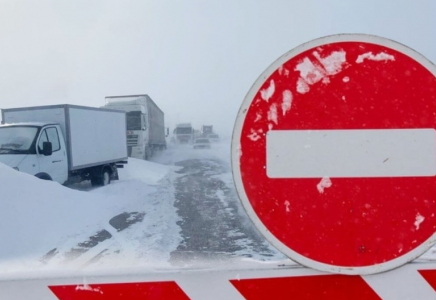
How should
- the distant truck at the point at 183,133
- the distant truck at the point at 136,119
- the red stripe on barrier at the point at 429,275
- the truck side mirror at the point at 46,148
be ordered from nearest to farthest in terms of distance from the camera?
the red stripe on barrier at the point at 429,275
the truck side mirror at the point at 46,148
the distant truck at the point at 136,119
the distant truck at the point at 183,133

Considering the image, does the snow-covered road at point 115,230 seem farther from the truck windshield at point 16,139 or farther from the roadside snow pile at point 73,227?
the truck windshield at point 16,139

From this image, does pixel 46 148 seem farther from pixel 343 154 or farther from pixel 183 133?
pixel 183 133

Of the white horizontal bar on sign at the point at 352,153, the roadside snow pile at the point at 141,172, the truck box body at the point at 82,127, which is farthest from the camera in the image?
the roadside snow pile at the point at 141,172

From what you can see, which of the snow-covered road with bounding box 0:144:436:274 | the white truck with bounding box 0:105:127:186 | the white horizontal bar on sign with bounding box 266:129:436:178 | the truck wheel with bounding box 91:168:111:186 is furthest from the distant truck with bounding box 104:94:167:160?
the white horizontal bar on sign with bounding box 266:129:436:178

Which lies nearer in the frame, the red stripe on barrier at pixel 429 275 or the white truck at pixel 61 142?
the red stripe on barrier at pixel 429 275

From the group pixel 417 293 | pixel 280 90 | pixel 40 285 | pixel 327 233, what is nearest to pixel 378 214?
pixel 327 233

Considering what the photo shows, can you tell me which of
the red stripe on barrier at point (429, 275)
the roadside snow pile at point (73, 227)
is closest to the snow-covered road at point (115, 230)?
the roadside snow pile at point (73, 227)

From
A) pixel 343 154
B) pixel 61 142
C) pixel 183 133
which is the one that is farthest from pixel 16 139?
pixel 183 133

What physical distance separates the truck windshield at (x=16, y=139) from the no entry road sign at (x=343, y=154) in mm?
13139

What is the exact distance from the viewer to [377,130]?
137cm

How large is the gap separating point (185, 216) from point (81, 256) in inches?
156

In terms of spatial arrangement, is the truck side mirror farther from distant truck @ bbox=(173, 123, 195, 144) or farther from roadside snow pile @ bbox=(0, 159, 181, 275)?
distant truck @ bbox=(173, 123, 195, 144)

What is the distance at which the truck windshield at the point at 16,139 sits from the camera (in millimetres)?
13195

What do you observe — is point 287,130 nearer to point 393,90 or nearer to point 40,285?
point 393,90
